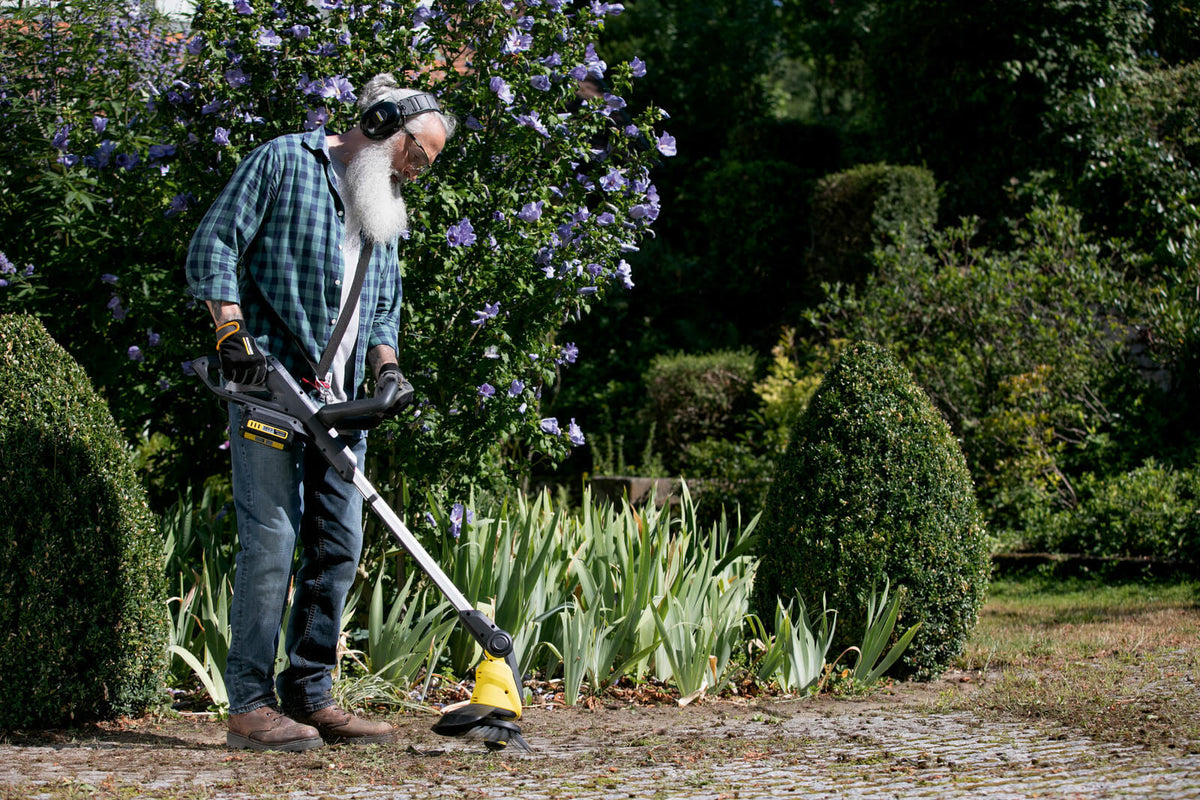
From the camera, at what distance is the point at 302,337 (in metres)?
3.21

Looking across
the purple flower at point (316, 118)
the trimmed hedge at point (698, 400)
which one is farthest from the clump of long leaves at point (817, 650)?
the trimmed hedge at point (698, 400)

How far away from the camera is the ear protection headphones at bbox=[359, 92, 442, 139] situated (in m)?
3.30

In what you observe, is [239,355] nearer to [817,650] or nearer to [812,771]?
[812,771]

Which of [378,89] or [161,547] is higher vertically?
[378,89]

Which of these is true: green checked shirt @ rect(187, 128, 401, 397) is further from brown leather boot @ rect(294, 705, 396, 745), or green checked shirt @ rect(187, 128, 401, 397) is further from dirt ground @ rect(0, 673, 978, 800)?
dirt ground @ rect(0, 673, 978, 800)

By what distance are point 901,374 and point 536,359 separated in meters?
1.45

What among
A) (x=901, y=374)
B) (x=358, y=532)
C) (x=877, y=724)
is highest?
(x=901, y=374)

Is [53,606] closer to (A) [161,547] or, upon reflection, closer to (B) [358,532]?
(A) [161,547]

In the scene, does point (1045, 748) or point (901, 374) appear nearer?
point (1045, 748)

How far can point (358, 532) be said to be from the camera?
3.38 m

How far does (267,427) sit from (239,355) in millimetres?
217

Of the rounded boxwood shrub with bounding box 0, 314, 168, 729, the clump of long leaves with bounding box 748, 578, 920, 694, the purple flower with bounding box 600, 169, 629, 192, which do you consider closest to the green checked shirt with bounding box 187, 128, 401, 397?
the rounded boxwood shrub with bounding box 0, 314, 168, 729

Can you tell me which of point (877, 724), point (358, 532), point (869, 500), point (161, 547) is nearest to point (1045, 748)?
point (877, 724)

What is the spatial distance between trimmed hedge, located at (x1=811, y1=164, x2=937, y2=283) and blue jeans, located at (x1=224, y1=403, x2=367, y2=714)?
21.8 feet
